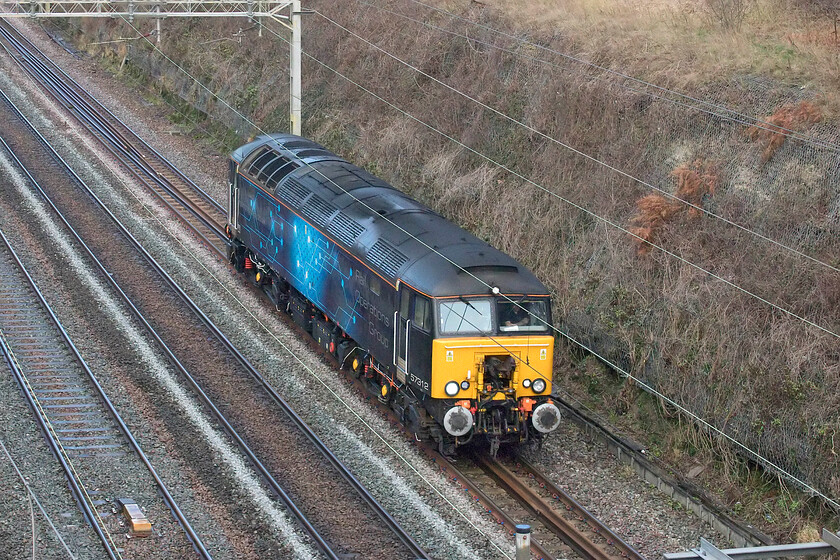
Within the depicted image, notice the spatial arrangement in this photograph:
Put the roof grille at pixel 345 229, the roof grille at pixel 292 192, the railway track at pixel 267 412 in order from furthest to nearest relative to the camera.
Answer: the roof grille at pixel 292 192 → the roof grille at pixel 345 229 → the railway track at pixel 267 412

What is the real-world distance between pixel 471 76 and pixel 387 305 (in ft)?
41.6

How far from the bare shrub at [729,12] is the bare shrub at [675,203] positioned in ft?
17.7

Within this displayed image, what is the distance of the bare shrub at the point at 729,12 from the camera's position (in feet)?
82.0

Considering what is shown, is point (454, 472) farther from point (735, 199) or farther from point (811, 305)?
point (735, 199)

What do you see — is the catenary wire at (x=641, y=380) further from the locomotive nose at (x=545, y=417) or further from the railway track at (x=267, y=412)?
the railway track at (x=267, y=412)

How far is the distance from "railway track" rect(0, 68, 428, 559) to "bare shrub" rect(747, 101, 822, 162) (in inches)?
386

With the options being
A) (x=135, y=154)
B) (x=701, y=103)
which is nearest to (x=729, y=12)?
(x=701, y=103)

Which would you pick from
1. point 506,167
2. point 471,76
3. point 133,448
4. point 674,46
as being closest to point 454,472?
point 133,448

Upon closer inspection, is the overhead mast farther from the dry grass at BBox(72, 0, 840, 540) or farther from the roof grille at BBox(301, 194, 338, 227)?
the roof grille at BBox(301, 194, 338, 227)

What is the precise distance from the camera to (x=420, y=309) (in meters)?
17.0

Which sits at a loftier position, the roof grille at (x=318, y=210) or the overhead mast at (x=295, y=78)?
the overhead mast at (x=295, y=78)

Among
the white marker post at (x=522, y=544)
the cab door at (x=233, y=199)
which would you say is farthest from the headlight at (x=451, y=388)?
the cab door at (x=233, y=199)

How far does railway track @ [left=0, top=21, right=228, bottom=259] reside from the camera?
1148 inches

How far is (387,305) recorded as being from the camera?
18.0 meters
